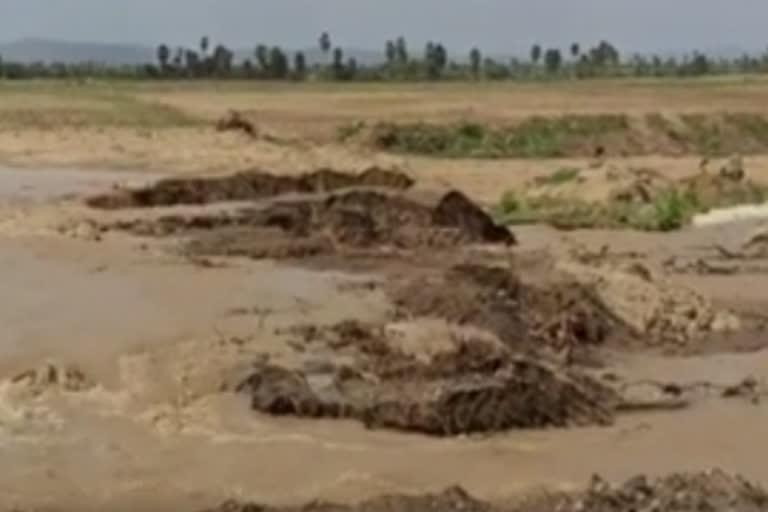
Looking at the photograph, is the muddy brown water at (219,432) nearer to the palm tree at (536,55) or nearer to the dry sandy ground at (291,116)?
the dry sandy ground at (291,116)

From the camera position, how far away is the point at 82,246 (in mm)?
21625

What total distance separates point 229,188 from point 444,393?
587 inches

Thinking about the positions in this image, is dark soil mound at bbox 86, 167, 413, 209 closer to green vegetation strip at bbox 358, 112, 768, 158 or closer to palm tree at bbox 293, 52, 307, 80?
green vegetation strip at bbox 358, 112, 768, 158

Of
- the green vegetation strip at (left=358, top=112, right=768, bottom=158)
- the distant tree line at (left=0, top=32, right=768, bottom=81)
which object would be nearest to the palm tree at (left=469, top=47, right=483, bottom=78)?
the distant tree line at (left=0, top=32, right=768, bottom=81)

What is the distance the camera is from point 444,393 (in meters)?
13.1

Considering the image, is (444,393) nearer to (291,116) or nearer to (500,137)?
(500,137)

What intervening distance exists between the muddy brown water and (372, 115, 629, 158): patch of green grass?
2610 centimetres

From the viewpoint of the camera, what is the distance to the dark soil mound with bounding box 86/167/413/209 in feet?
88.7

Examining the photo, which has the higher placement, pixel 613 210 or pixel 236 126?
pixel 613 210

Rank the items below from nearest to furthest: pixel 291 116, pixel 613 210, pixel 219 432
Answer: pixel 219 432, pixel 613 210, pixel 291 116

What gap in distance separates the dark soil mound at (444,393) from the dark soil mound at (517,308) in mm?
1607

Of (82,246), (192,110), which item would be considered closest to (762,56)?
(192,110)

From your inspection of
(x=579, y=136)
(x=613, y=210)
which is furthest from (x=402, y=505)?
(x=579, y=136)

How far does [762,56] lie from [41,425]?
97441mm
